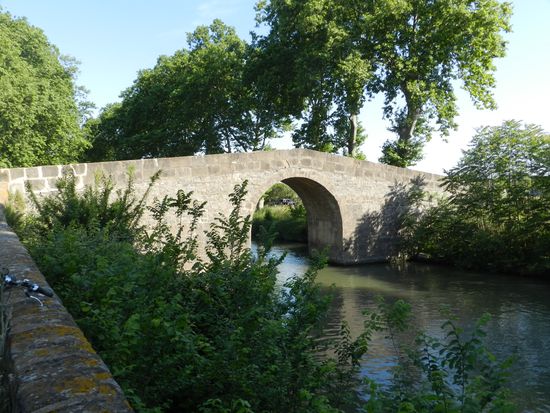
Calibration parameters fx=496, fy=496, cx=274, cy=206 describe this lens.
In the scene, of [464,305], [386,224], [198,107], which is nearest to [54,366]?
[464,305]

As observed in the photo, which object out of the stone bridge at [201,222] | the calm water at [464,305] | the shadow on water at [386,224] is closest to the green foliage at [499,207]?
the calm water at [464,305]

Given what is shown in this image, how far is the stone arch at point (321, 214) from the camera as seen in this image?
42.2ft

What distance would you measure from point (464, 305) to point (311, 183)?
17.1 feet

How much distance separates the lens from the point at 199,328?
159 inches

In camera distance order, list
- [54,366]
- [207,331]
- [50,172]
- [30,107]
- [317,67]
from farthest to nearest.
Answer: [317,67], [30,107], [50,172], [207,331], [54,366]

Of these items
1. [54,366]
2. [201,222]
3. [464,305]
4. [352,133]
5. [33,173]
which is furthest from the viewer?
[352,133]

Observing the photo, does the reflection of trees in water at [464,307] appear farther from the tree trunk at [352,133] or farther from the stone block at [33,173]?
the tree trunk at [352,133]

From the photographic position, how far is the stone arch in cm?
1286

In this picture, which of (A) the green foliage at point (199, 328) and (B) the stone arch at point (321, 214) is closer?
(A) the green foliage at point (199, 328)

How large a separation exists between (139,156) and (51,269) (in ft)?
75.7

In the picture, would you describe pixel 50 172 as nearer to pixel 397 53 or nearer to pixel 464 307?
pixel 464 307

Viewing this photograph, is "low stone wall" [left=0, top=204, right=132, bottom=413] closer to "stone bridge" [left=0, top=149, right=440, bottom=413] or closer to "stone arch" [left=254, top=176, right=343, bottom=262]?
"stone bridge" [left=0, top=149, right=440, bottom=413]

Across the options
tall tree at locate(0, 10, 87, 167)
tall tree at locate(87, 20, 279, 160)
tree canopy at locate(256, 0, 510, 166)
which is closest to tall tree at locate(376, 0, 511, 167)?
tree canopy at locate(256, 0, 510, 166)

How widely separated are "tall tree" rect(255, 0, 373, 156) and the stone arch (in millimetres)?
4971
